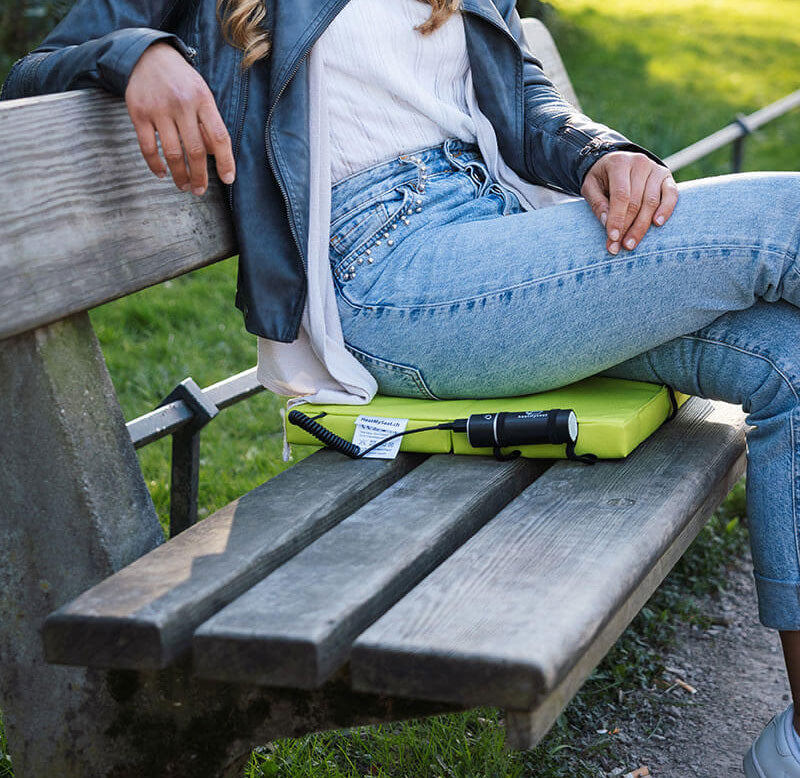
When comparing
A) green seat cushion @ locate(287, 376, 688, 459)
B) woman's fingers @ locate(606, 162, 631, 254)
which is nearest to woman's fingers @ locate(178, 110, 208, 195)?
green seat cushion @ locate(287, 376, 688, 459)

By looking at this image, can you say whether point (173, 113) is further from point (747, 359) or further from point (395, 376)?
point (747, 359)

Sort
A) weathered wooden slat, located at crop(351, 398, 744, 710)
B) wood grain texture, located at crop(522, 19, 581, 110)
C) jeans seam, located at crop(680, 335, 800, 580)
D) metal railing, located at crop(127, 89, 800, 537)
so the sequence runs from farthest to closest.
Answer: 1. wood grain texture, located at crop(522, 19, 581, 110)
2. metal railing, located at crop(127, 89, 800, 537)
3. jeans seam, located at crop(680, 335, 800, 580)
4. weathered wooden slat, located at crop(351, 398, 744, 710)

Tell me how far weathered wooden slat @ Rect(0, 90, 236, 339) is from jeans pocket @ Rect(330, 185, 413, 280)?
0.28 meters

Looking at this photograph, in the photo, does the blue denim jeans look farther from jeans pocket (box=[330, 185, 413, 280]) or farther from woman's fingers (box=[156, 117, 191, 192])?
woman's fingers (box=[156, 117, 191, 192])

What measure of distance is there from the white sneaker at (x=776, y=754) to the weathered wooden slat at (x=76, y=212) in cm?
123

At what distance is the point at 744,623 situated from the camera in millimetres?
2928

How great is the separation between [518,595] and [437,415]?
2.01 ft

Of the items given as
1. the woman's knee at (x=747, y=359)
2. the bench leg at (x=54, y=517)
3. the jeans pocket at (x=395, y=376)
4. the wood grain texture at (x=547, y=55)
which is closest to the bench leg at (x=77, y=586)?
the bench leg at (x=54, y=517)

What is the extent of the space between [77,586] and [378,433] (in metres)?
0.57

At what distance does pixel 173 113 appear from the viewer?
170 centimetres

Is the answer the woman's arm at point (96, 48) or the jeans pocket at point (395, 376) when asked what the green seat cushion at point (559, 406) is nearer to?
the jeans pocket at point (395, 376)

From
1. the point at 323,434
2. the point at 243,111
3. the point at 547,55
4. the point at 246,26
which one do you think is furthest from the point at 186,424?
the point at 547,55

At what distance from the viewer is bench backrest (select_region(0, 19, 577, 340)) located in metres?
1.64

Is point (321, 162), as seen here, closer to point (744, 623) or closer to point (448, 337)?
point (448, 337)
